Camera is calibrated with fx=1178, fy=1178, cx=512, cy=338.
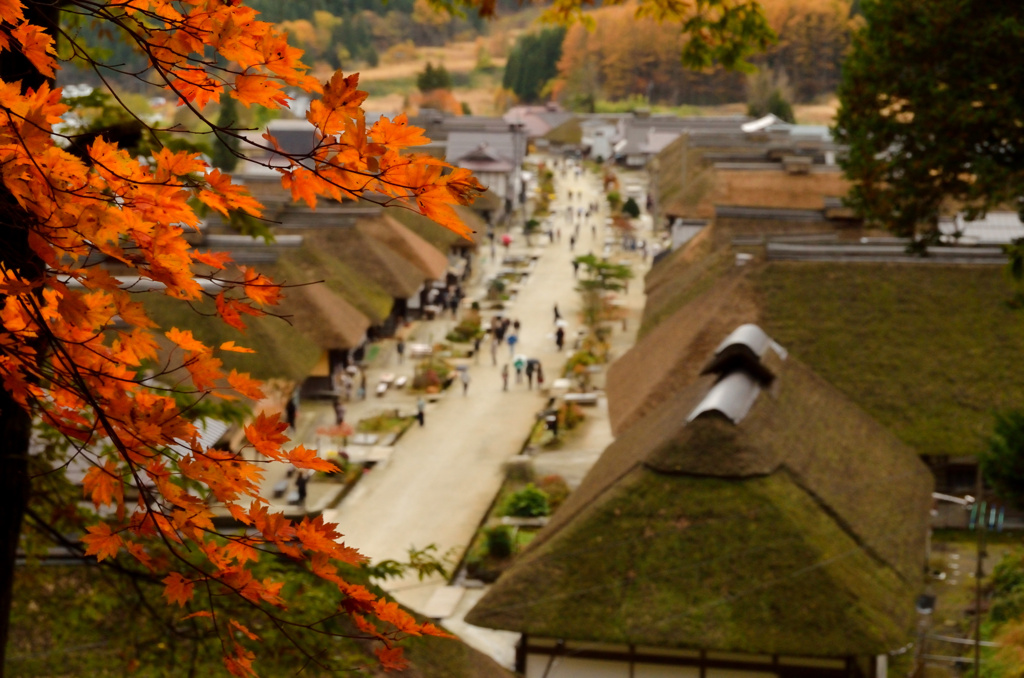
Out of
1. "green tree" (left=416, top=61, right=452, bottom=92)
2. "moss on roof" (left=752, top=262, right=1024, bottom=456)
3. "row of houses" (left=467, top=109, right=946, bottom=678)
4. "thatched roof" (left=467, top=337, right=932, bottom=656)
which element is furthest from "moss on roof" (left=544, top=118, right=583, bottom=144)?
"thatched roof" (left=467, top=337, right=932, bottom=656)

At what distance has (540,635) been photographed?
45.4ft

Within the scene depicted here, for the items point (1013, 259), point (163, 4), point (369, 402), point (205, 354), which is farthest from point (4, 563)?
point (369, 402)

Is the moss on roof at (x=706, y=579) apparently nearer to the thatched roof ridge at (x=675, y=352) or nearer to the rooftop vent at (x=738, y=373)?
the rooftop vent at (x=738, y=373)

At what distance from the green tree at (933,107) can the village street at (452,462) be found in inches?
331

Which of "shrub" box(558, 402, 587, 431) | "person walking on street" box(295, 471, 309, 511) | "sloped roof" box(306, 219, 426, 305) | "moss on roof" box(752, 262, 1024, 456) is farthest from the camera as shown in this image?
"sloped roof" box(306, 219, 426, 305)

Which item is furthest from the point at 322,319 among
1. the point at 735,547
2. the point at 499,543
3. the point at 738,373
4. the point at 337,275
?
the point at 735,547

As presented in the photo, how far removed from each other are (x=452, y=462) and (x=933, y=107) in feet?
44.9

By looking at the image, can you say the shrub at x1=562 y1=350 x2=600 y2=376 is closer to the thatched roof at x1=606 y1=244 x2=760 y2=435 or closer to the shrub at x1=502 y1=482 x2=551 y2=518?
the thatched roof at x1=606 y1=244 x2=760 y2=435

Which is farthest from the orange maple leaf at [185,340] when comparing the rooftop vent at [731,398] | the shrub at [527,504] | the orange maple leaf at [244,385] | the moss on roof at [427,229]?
the moss on roof at [427,229]

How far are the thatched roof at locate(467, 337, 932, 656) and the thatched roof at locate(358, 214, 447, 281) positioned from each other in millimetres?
25076

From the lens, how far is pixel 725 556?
14.0m

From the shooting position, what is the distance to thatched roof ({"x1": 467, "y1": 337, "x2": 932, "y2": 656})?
13383 millimetres

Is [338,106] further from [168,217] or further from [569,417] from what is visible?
[569,417]

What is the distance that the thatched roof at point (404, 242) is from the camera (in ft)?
133
